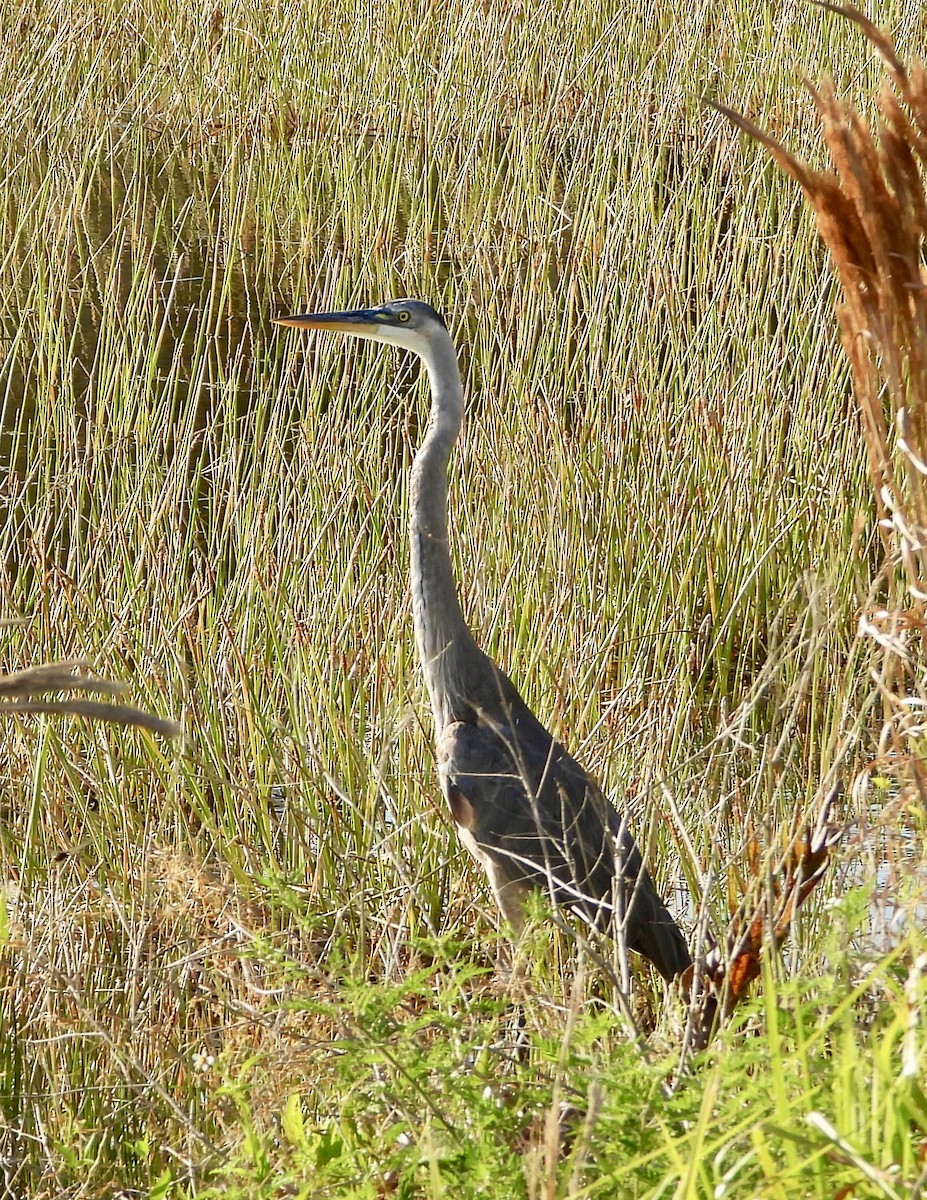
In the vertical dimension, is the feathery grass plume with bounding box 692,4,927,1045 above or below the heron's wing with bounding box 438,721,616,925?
above

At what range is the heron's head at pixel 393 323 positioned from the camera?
2.78 metres

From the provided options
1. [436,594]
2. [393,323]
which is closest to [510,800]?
[436,594]

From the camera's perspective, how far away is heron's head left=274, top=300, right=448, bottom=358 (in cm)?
278

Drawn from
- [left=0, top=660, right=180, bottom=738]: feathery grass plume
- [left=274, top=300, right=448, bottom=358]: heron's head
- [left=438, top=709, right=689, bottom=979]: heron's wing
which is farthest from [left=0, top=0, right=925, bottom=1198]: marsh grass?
[left=0, top=660, right=180, bottom=738]: feathery grass plume

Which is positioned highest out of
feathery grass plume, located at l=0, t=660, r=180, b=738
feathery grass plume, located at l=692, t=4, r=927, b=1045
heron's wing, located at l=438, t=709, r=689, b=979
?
feathery grass plume, located at l=692, t=4, r=927, b=1045

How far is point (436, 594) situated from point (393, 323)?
553 millimetres

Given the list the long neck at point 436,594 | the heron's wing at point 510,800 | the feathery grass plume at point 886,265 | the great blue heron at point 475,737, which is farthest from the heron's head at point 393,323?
the feathery grass plume at point 886,265

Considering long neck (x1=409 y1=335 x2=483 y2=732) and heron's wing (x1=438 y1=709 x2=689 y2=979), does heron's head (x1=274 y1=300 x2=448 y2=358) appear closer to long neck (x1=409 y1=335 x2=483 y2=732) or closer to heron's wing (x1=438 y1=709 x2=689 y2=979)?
long neck (x1=409 y1=335 x2=483 y2=732)

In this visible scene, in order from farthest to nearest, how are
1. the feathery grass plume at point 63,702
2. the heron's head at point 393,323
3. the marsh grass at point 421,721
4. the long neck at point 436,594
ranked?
the heron's head at point 393,323 < the long neck at point 436,594 < the marsh grass at point 421,721 < the feathery grass plume at point 63,702

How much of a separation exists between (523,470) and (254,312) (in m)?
2.17

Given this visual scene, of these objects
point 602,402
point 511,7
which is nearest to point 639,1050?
point 602,402

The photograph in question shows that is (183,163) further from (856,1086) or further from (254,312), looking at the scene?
(856,1086)

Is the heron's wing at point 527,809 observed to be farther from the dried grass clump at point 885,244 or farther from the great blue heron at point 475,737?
the dried grass clump at point 885,244

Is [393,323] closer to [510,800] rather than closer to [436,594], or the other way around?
[436,594]
